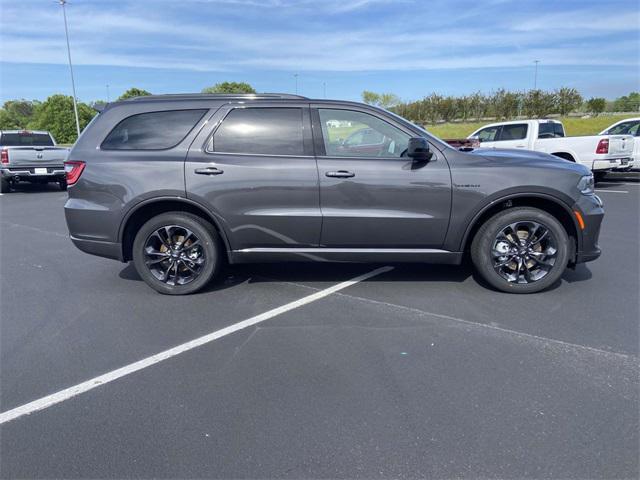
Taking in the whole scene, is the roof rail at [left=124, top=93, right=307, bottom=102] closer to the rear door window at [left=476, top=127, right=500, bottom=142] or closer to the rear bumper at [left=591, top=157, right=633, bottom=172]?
the rear bumper at [left=591, top=157, right=633, bottom=172]

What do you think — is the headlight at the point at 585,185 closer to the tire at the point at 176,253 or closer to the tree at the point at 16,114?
the tire at the point at 176,253

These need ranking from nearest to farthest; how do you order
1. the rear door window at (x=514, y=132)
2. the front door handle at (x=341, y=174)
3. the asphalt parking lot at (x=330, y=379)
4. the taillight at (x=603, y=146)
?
the asphalt parking lot at (x=330, y=379)
the front door handle at (x=341, y=174)
the taillight at (x=603, y=146)
the rear door window at (x=514, y=132)

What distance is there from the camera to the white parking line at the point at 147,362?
9.13 ft

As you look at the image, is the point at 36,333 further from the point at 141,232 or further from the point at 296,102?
the point at 296,102

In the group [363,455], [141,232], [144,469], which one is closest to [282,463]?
[363,455]

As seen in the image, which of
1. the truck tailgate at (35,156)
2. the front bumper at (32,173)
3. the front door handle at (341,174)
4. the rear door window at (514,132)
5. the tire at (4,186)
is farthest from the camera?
the rear door window at (514,132)

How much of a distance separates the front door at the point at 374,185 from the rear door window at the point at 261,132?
0.20 metres

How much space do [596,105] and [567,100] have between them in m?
2.29

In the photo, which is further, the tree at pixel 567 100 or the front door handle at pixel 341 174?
the tree at pixel 567 100

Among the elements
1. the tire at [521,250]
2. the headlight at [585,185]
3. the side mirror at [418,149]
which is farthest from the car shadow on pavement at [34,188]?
the headlight at [585,185]

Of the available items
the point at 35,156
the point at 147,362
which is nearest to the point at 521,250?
the point at 147,362

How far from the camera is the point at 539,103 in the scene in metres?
36.4

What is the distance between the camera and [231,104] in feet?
14.6

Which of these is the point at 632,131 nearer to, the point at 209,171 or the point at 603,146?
the point at 603,146
